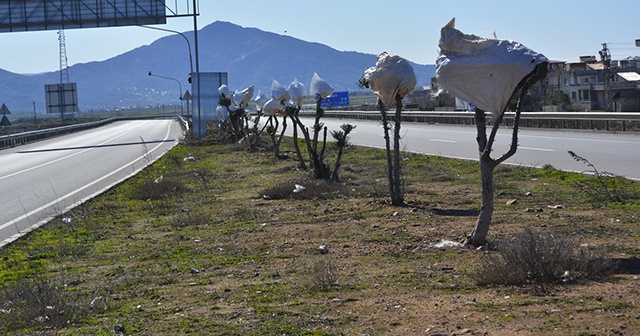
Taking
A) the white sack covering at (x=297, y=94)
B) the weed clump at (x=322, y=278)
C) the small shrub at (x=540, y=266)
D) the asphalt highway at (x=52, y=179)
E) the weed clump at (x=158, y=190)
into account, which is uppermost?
the white sack covering at (x=297, y=94)

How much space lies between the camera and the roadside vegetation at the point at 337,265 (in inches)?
280

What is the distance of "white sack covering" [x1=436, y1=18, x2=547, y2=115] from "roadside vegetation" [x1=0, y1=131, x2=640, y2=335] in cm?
145

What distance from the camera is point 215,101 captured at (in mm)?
51375

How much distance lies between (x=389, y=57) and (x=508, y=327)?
8.03 m

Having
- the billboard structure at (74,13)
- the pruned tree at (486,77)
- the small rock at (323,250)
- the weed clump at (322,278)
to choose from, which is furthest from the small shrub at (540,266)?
the billboard structure at (74,13)

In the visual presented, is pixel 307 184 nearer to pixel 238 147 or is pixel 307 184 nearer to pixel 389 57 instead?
pixel 389 57

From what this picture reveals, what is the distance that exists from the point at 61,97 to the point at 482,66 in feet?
255

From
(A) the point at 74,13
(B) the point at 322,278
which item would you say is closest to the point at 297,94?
(B) the point at 322,278

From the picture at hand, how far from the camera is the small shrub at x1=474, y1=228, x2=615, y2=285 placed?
7848 mm

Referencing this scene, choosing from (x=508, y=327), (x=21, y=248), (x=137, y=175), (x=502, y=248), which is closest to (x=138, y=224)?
(x=21, y=248)

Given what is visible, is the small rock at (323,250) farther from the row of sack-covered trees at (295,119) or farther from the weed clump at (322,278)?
the row of sack-covered trees at (295,119)

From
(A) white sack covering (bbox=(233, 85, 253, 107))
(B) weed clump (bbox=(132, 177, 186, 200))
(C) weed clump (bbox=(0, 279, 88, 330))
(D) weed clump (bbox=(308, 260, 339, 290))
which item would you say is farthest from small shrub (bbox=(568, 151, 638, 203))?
(A) white sack covering (bbox=(233, 85, 253, 107))

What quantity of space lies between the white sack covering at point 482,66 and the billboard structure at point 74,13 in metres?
37.1

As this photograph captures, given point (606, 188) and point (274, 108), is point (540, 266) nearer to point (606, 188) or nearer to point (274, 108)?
point (606, 188)
